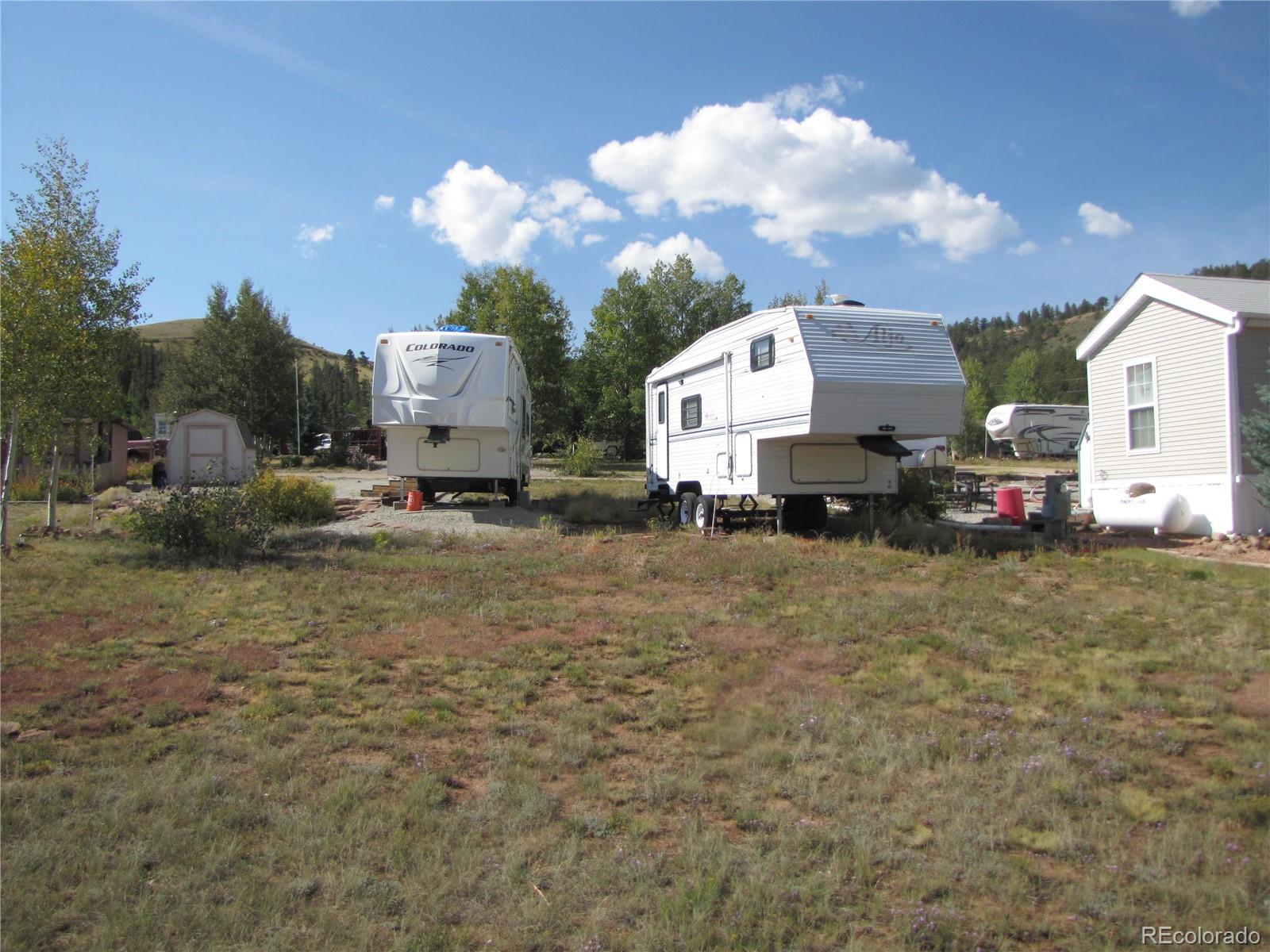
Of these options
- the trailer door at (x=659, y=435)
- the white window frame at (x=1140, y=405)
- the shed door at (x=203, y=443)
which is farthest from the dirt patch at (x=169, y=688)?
the shed door at (x=203, y=443)

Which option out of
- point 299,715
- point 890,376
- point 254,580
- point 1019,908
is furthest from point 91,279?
point 1019,908

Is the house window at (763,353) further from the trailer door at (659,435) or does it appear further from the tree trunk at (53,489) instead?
the tree trunk at (53,489)

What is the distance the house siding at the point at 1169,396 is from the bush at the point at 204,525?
13.0 metres

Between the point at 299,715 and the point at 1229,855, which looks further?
the point at 299,715

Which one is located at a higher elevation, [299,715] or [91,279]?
[91,279]

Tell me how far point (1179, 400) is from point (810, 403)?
20.8 feet

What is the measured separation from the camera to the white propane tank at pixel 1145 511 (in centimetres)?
1281

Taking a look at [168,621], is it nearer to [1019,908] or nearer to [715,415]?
[1019,908]

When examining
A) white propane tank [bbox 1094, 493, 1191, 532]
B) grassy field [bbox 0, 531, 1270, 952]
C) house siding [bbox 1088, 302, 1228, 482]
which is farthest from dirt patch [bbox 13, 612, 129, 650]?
house siding [bbox 1088, 302, 1228, 482]

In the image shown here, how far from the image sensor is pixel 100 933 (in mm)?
3123

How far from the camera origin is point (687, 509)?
1534 cm

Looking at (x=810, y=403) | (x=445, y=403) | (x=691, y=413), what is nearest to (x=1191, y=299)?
(x=810, y=403)

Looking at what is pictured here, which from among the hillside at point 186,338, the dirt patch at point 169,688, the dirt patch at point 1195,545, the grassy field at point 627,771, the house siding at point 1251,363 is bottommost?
the grassy field at point 627,771

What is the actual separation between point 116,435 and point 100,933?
28231 millimetres
